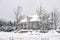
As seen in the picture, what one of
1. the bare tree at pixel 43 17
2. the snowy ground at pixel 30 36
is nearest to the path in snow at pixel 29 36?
the snowy ground at pixel 30 36

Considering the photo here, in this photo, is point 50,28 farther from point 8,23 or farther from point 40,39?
point 8,23

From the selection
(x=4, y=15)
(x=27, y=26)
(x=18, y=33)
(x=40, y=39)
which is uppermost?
(x=4, y=15)

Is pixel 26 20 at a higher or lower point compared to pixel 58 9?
lower

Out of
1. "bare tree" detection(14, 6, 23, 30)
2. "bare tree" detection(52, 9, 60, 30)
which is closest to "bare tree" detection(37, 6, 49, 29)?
"bare tree" detection(52, 9, 60, 30)

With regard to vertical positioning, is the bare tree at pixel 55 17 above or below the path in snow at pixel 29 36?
above

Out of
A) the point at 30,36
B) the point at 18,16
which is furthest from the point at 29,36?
the point at 18,16

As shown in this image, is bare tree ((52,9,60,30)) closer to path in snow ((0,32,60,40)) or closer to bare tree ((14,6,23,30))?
path in snow ((0,32,60,40))

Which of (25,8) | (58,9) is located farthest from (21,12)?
(58,9)

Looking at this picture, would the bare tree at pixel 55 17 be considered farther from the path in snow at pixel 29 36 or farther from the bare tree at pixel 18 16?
the bare tree at pixel 18 16

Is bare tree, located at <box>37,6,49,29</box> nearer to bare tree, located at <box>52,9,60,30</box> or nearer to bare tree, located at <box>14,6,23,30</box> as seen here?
bare tree, located at <box>52,9,60,30</box>

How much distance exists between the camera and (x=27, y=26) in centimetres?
155

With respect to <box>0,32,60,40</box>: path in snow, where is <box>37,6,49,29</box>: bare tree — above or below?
above

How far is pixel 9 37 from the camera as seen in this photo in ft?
5.17

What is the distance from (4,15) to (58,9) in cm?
87
